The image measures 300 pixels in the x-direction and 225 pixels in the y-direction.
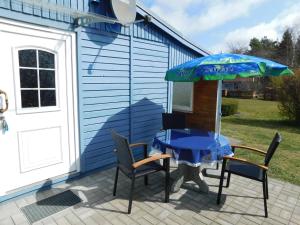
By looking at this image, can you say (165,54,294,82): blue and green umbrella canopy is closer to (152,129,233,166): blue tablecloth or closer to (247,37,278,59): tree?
(152,129,233,166): blue tablecloth

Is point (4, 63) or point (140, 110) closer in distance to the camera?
point (4, 63)

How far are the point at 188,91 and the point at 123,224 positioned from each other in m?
4.81

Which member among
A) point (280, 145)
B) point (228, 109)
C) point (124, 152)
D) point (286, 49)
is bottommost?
point (280, 145)

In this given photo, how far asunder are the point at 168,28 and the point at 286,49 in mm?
34464

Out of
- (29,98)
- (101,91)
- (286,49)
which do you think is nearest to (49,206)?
(29,98)

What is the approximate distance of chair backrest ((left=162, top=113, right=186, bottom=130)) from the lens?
15.7 feet

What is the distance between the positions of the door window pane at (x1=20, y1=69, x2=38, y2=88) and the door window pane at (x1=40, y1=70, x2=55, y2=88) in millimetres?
90

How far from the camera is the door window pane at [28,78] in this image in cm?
302

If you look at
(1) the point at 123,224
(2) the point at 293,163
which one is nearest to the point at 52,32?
(1) the point at 123,224

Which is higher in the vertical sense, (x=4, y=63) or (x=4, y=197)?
(x=4, y=63)

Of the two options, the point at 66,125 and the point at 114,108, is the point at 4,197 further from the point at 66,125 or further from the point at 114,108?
the point at 114,108

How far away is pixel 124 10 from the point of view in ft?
12.6

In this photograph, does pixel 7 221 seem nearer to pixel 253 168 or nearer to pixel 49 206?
pixel 49 206

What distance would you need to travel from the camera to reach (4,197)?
2959 mm
